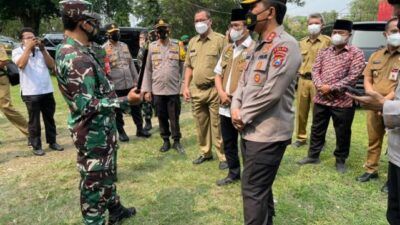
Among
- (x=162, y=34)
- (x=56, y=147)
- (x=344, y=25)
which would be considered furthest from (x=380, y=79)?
(x=56, y=147)

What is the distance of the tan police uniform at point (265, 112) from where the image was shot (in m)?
2.58

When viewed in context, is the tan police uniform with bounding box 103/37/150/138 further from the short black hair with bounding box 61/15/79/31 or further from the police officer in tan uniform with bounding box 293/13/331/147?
the short black hair with bounding box 61/15/79/31

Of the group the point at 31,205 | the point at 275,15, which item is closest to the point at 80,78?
the point at 275,15

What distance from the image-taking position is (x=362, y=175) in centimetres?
456

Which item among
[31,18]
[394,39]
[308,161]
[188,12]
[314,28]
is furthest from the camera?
[188,12]

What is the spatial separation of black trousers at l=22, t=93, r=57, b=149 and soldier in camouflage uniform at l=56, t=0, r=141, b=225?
3.14 metres

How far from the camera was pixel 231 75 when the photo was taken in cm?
412

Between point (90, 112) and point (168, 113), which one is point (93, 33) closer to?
point (90, 112)

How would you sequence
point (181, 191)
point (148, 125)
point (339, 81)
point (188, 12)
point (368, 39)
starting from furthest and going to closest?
point (188, 12) → point (368, 39) → point (148, 125) → point (339, 81) → point (181, 191)

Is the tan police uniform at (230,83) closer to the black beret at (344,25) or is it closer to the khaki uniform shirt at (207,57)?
the khaki uniform shirt at (207,57)

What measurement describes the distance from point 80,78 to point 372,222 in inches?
115

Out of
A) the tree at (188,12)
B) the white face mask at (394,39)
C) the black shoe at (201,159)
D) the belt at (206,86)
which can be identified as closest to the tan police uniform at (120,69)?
the black shoe at (201,159)

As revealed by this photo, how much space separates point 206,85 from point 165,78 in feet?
3.10

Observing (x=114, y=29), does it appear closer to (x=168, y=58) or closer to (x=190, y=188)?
(x=168, y=58)
